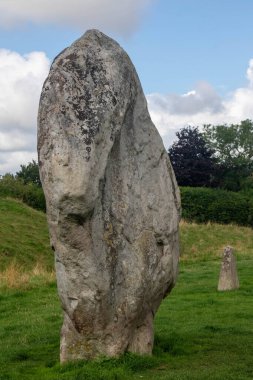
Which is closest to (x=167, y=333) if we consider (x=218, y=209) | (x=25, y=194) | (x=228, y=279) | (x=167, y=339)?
(x=167, y=339)

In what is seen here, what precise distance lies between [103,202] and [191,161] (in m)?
55.6

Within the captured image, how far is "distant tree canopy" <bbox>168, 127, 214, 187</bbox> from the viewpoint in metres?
64.6

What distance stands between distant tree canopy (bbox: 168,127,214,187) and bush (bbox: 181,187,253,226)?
1321 centimetres

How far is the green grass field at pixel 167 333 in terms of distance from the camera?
31.4ft

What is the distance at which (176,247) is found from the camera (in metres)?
11.0

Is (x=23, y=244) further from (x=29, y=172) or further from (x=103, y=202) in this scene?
(x=29, y=172)

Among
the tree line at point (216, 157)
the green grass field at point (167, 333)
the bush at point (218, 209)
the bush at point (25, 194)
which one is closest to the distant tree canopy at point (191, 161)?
the tree line at point (216, 157)

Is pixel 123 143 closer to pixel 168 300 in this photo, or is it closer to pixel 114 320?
pixel 114 320

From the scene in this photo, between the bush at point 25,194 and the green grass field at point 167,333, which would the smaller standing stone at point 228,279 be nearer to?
the green grass field at point 167,333

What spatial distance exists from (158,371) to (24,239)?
873 inches

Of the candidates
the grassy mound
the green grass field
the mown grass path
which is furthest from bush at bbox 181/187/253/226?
the mown grass path

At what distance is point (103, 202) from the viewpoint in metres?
9.74

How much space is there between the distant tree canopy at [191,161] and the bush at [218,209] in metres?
13.2

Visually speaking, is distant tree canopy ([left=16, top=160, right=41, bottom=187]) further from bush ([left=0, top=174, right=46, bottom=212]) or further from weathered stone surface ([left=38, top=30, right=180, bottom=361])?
weathered stone surface ([left=38, top=30, right=180, bottom=361])
